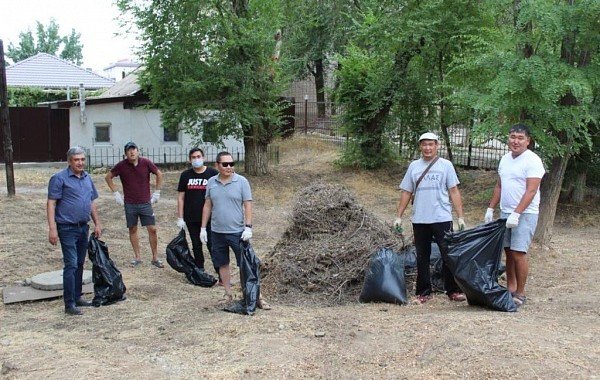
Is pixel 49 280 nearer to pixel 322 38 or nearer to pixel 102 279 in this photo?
pixel 102 279

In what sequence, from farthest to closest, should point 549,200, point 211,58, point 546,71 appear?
point 211,58 < point 549,200 < point 546,71

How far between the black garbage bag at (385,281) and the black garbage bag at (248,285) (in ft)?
3.65

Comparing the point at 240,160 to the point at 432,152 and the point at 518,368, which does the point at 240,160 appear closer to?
the point at 432,152

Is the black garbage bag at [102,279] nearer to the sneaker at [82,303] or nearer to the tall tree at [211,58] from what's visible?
the sneaker at [82,303]

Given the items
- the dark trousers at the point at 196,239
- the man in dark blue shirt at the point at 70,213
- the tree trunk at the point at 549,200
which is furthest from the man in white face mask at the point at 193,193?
the tree trunk at the point at 549,200

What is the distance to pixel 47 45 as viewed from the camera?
222 feet

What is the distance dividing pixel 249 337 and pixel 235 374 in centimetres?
72

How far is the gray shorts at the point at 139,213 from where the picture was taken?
25.5 feet

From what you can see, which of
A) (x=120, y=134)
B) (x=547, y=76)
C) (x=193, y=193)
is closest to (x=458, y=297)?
(x=547, y=76)

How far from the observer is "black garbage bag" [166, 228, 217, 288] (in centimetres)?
725

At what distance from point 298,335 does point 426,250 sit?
5.87ft

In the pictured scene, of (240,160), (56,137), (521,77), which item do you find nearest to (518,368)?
(521,77)

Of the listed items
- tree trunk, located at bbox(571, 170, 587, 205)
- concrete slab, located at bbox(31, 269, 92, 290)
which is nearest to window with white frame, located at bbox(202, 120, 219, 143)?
concrete slab, located at bbox(31, 269, 92, 290)

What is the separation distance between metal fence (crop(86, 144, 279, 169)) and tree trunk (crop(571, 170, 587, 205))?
9.43 metres
